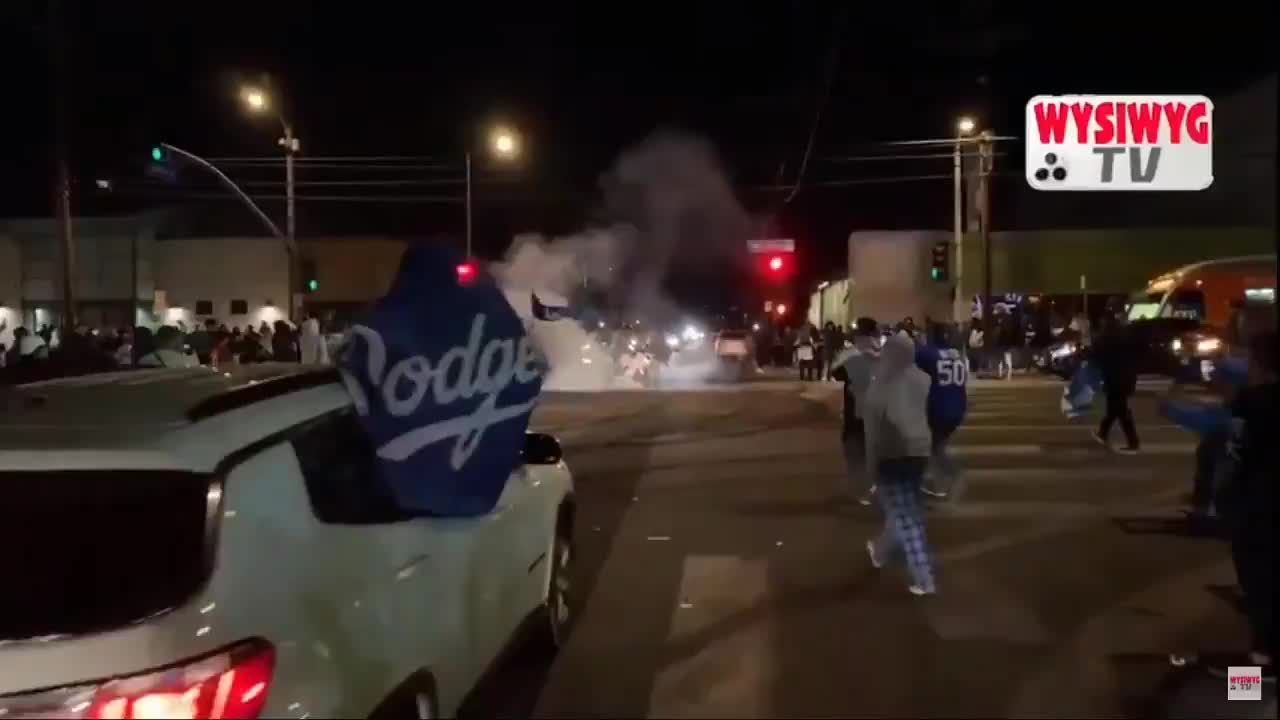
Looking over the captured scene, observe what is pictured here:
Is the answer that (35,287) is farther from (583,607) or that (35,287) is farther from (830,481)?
(583,607)

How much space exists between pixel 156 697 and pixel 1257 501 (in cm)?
444

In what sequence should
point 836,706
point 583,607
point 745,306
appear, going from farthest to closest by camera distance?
point 745,306 < point 583,607 < point 836,706

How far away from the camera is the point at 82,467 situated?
3.21 metres

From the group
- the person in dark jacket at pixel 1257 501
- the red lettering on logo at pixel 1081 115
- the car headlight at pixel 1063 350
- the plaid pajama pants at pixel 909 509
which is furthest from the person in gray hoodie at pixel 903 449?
the car headlight at pixel 1063 350

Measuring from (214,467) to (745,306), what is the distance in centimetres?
7587

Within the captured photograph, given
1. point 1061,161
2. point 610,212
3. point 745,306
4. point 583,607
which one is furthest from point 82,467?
point 745,306

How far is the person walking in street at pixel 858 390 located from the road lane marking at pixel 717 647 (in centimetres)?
111

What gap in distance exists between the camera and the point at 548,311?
3020cm

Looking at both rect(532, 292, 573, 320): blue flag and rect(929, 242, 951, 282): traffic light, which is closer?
rect(532, 292, 573, 320): blue flag

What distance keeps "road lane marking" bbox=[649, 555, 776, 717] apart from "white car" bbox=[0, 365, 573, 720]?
1.92m

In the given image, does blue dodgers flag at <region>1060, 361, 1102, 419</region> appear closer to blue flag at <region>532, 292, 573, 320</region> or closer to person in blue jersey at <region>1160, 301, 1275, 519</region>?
person in blue jersey at <region>1160, 301, 1275, 519</region>

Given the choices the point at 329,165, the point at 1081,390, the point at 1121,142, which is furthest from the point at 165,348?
the point at 329,165

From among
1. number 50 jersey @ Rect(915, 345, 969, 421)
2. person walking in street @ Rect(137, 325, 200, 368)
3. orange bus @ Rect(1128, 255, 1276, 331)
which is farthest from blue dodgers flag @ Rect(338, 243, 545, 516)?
orange bus @ Rect(1128, 255, 1276, 331)

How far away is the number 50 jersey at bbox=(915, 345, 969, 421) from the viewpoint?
906 cm
